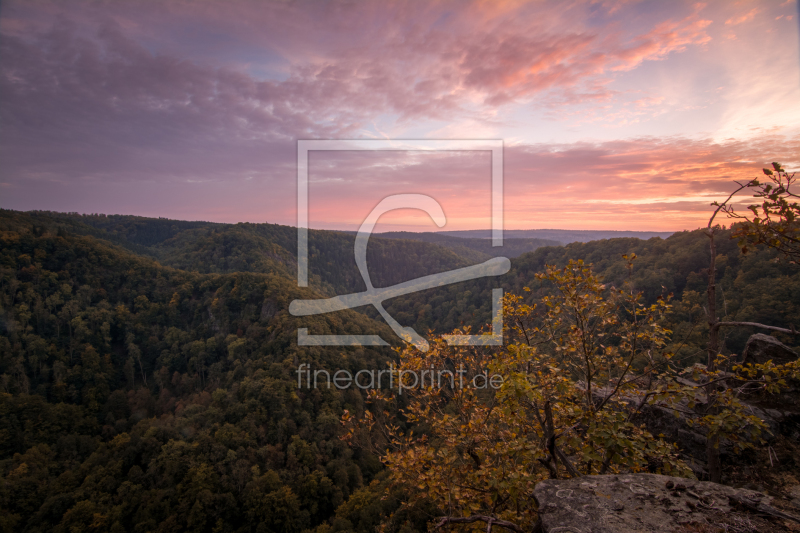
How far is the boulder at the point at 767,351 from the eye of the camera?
27.4 feet

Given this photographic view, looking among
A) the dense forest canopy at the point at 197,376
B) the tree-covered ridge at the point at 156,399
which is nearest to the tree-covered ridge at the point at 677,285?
the dense forest canopy at the point at 197,376

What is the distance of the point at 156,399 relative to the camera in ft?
253

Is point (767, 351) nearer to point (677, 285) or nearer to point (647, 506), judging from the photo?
point (647, 506)

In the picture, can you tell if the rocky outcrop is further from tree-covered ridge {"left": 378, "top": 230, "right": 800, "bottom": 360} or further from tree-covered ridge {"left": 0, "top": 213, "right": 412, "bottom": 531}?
tree-covered ridge {"left": 0, "top": 213, "right": 412, "bottom": 531}

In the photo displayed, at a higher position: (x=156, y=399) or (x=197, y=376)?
(x=197, y=376)

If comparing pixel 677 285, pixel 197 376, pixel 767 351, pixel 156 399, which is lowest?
pixel 156 399

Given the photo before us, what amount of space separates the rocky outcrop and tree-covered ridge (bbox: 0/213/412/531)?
48.7 metres

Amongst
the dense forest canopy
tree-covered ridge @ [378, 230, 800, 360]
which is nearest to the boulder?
tree-covered ridge @ [378, 230, 800, 360]

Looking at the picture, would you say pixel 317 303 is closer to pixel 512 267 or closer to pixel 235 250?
pixel 512 267

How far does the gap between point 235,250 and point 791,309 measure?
174024 millimetres

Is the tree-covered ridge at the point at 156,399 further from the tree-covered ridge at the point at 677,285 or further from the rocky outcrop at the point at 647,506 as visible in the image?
the rocky outcrop at the point at 647,506

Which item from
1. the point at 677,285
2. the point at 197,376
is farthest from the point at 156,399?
the point at 677,285

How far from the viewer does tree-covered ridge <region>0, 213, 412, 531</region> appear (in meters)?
43.9

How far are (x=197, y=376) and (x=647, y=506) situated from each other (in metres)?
93.7
